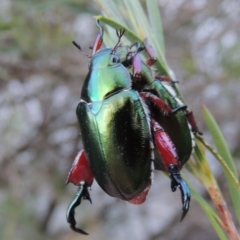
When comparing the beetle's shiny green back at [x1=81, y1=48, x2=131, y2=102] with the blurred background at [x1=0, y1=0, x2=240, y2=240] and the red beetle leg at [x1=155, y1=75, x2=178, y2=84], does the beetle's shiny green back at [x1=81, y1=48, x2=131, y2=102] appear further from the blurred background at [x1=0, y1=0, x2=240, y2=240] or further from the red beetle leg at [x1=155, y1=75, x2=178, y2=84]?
the blurred background at [x1=0, y1=0, x2=240, y2=240]

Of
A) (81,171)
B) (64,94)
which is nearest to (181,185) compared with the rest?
(81,171)

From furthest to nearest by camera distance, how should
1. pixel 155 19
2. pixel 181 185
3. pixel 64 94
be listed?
1. pixel 64 94
2. pixel 155 19
3. pixel 181 185

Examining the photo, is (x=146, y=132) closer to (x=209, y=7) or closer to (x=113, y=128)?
(x=113, y=128)

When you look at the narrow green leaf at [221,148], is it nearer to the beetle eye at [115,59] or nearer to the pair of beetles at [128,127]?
the pair of beetles at [128,127]

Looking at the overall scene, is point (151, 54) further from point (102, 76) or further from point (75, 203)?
point (75, 203)

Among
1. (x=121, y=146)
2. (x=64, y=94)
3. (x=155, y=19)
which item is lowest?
(x=64, y=94)

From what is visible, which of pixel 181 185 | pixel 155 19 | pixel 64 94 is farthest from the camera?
pixel 64 94

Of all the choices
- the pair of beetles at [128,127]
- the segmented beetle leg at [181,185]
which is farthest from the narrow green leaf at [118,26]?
the segmented beetle leg at [181,185]

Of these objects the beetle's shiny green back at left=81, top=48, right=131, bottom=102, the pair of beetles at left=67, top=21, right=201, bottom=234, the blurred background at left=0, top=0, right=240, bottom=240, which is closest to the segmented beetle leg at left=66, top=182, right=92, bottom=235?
the pair of beetles at left=67, top=21, right=201, bottom=234
